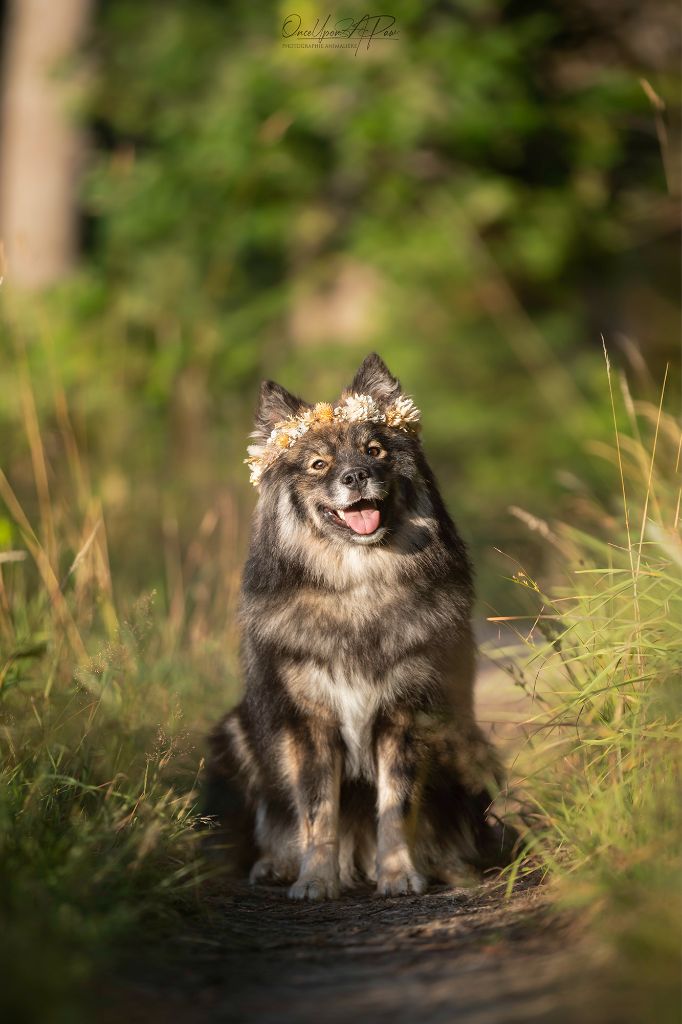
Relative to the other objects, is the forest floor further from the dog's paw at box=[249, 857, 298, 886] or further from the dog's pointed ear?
the dog's pointed ear

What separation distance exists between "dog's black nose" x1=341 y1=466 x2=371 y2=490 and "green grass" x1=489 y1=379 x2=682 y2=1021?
0.64m

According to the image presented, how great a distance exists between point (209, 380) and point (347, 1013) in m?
7.91

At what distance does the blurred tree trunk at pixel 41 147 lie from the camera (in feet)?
42.1

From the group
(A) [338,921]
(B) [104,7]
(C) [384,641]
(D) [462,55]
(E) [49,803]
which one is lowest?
(A) [338,921]

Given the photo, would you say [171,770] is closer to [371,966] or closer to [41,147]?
[371,966]

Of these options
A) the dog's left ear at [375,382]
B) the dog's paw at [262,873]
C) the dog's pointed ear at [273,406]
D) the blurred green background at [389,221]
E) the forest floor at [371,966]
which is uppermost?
the blurred green background at [389,221]

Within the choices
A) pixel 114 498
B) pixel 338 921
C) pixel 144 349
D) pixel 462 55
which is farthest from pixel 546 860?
pixel 462 55

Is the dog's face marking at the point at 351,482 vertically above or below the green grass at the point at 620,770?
above

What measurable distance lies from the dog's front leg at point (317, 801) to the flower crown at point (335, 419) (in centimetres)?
102

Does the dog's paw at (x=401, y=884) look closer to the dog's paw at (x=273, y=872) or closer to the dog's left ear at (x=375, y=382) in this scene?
the dog's paw at (x=273, y=872)

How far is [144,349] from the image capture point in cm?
925

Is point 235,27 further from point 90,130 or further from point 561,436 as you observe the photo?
point 561,436

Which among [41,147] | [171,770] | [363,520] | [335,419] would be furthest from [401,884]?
[41,147]

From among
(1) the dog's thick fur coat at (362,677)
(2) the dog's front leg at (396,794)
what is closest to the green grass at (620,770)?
(1) the dog's thick fur coat at (362,677)
